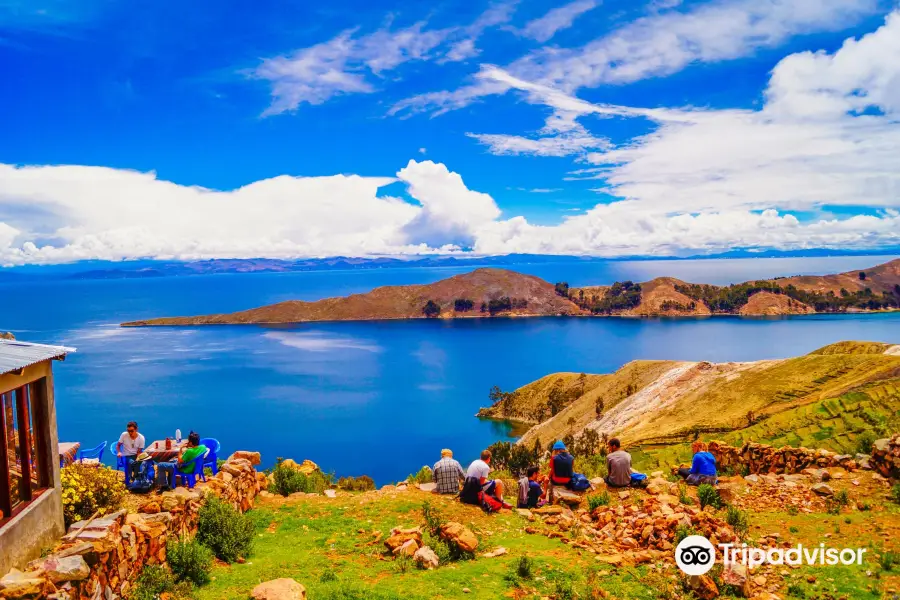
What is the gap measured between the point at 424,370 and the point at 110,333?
4313 inches

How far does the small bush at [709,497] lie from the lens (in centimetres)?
1207

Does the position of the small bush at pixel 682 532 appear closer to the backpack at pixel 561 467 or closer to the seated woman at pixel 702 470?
the backpack at pixel 561 467

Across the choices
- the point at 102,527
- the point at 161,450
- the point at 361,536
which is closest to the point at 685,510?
the point at 361,536

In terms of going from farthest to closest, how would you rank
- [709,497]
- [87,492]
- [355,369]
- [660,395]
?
[355,369]
[660,395]
[709,497]
[87,492]

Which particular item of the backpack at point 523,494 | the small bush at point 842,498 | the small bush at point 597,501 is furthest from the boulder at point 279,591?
the small bush at point 842,498

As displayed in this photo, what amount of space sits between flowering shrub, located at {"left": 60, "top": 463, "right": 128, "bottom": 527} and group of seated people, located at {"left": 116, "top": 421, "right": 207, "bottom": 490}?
1.56 meters

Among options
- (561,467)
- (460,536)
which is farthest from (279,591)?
(561,467)

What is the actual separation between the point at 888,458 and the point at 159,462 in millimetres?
17118

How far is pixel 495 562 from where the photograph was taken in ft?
32.3

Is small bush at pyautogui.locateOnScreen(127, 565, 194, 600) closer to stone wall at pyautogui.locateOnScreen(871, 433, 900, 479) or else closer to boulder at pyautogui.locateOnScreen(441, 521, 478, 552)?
boulder at pyautogui.locateOnScreen(441, 521, 478, 552)

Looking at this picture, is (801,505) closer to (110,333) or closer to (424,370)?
(424,370)

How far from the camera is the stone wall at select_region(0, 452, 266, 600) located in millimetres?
7066

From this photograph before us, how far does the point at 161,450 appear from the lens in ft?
41.7

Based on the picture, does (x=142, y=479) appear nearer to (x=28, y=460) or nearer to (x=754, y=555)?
(x=28, y=460)
